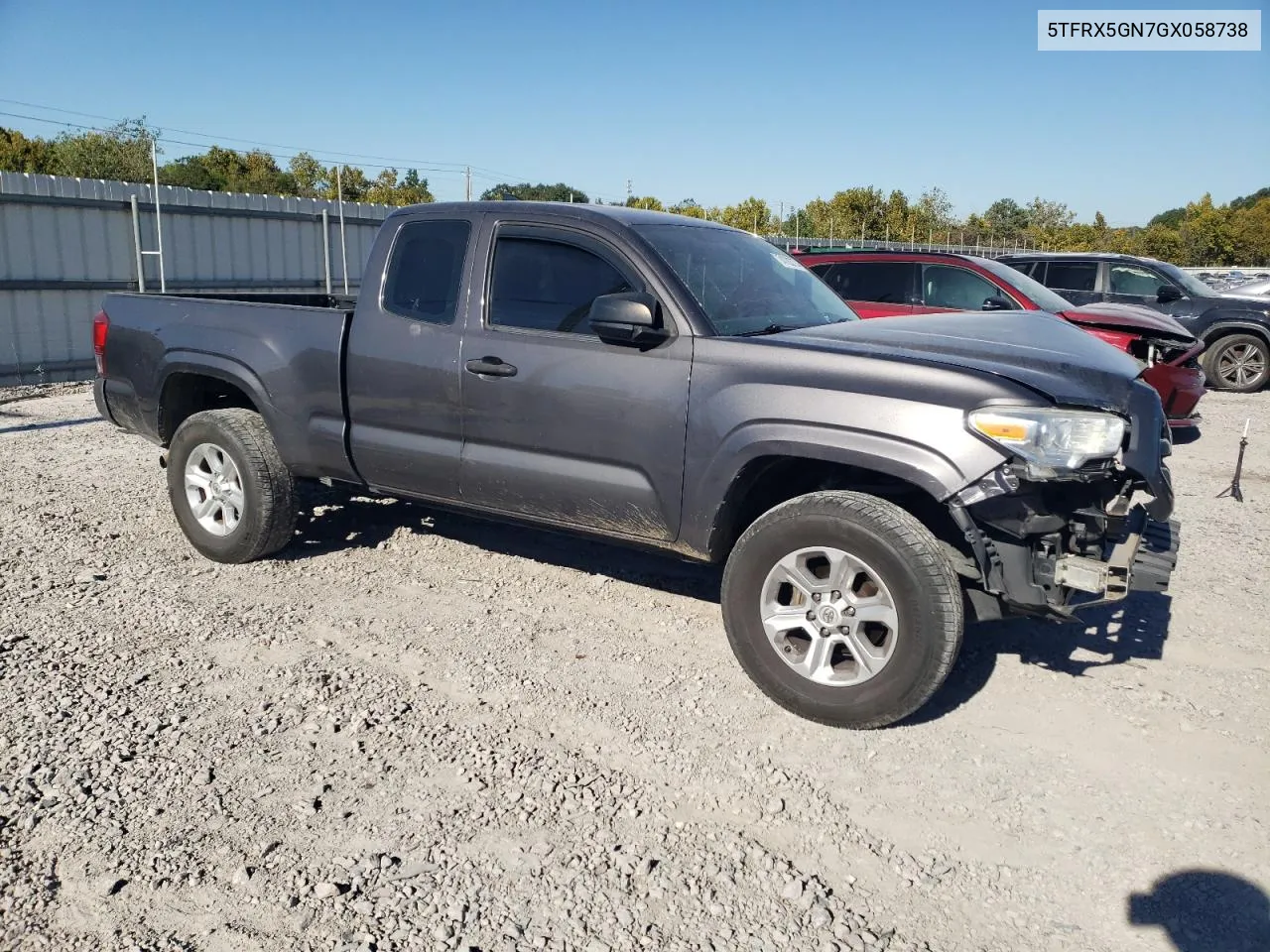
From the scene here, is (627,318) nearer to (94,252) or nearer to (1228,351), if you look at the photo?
(1228,351)

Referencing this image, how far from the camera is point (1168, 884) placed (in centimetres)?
285

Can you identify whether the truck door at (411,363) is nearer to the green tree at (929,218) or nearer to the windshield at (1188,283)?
the windshield at (1188,283)

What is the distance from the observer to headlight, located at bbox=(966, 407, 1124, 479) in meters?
3.36

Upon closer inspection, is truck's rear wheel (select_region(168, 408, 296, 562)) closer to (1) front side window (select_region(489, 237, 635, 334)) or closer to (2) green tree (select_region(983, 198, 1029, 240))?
(1) front side window (select_region(489, 237, 635, 334))

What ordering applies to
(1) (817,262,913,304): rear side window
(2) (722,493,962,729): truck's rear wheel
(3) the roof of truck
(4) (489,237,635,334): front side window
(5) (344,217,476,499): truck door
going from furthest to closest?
(1) (817,262,913,304): rear side window → (5) (344,217,476,499): truck door → (3) the roof of truck → (4) (489,237,635,334): front side window → (2) (722,493,962,729): truck's rear wheel

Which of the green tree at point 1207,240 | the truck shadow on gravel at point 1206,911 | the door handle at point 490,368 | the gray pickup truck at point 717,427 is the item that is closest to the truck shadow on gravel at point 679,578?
the gray pickup truck at point 717,427

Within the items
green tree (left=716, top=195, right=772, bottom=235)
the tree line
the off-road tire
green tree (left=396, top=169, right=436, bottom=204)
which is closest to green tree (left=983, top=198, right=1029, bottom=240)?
the tree line

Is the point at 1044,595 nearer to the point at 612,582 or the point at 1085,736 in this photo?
the point at 1085,736

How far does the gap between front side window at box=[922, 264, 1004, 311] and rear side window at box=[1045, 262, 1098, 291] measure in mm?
4769

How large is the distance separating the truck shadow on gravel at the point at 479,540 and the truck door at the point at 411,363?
2.16ft

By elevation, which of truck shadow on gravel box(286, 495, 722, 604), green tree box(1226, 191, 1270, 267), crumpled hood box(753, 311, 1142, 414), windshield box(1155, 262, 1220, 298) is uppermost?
green tree box(1226, 191, 1270, 267)

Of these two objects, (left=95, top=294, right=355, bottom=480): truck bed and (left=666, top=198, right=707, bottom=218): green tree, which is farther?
(left=666, top=198, right=707, bottom=218): green tree

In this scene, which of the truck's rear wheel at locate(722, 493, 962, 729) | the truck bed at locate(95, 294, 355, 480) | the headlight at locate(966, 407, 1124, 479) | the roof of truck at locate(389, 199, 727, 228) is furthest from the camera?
the truck bed at locate(95, 294, 355, 480)

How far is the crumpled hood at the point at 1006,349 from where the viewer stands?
11.8 feet
